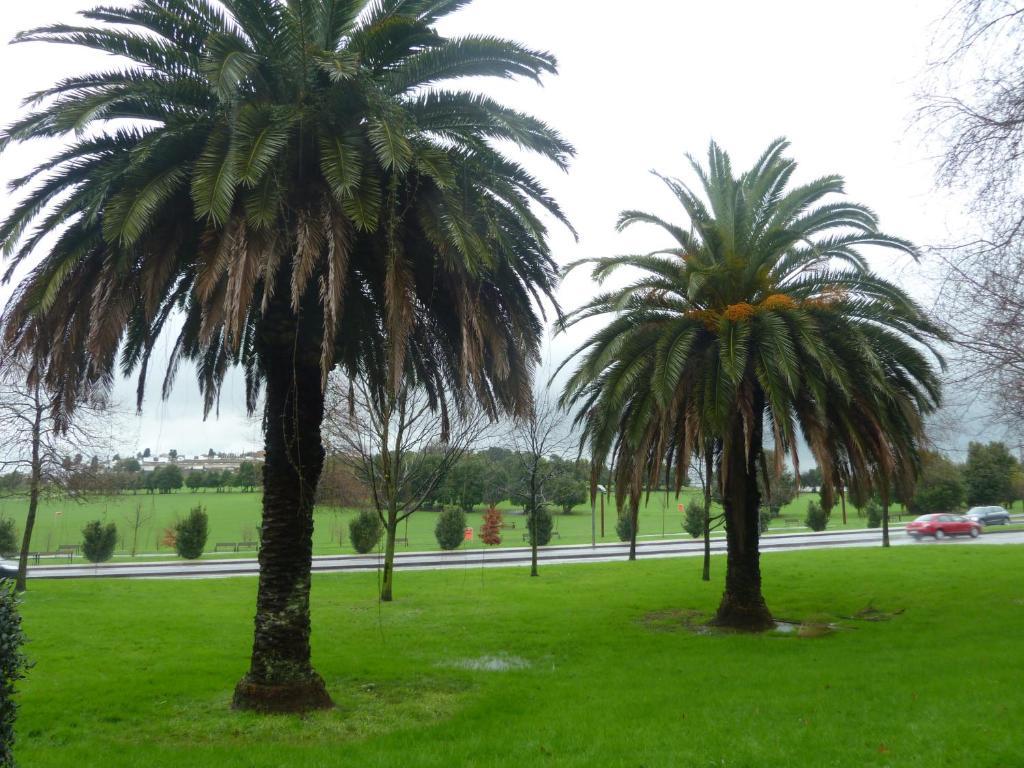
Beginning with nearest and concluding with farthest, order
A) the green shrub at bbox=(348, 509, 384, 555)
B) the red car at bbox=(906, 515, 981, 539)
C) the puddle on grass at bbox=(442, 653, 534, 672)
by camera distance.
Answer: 1. the puddle on grass at bbox=(442, 653, 534, 672)
2. the green shrub at bbox=(348, 509, 384, 555)
3. the red car at bbox=(906, 515, 981, 539)

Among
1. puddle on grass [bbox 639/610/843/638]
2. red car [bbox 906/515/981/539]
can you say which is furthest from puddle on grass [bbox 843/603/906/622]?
red car [bbox 906/515/981/539]

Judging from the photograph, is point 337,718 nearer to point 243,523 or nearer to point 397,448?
point 397,448

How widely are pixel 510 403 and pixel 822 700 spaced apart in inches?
218

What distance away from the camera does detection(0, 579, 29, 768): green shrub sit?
5270mm

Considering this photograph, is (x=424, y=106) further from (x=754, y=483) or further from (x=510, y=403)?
(x=754, y=483)

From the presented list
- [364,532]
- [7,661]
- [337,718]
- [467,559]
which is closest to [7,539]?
[364,532]

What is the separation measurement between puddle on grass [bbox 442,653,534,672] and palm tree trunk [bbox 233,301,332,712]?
302cm

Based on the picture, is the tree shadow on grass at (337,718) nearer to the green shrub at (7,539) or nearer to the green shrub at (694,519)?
the green shrub at (7,539)

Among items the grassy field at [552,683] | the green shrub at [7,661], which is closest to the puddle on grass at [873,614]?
the grassy field at [552,683]

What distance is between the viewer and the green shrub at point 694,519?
47.3 meters

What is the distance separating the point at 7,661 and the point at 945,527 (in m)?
42.7

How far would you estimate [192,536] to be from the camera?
3962 cm

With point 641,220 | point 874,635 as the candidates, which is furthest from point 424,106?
point 874,635

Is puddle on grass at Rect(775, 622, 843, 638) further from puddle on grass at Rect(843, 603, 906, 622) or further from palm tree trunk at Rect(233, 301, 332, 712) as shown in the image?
palm tree trunk at Rect(233, 301, 332, 712)
